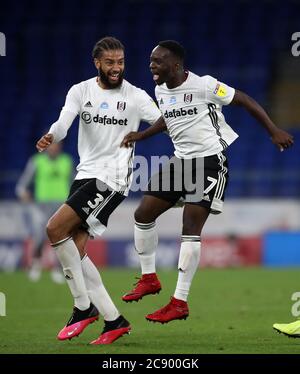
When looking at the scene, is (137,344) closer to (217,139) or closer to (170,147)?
(217,139)

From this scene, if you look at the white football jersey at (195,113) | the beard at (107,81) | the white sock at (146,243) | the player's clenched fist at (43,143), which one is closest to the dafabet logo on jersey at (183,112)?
the white football jersey at (195,113)

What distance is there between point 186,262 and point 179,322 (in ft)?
6.43

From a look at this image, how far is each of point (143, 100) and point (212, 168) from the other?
0.86 metres

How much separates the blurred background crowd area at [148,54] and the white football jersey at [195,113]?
12730mm

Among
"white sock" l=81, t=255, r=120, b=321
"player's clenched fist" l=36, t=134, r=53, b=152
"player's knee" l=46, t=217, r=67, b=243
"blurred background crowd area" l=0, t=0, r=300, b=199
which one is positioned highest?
"blurred background crowd area" l=0, t=0, r=300, b=199

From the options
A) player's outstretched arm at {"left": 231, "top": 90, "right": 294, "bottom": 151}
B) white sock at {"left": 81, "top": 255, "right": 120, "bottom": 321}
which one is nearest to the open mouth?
player's outstretched arm at {"left": 231, "top": 90, "right": 294, "bottom": 151}

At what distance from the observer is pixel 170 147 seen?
69.7 ft

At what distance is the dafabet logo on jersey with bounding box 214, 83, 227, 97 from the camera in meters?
8.16

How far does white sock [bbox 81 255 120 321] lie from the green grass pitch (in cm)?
27

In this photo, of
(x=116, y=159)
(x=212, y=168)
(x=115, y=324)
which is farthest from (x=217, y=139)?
(x=115, y=324)

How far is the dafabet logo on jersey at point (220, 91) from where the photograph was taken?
26.8ft

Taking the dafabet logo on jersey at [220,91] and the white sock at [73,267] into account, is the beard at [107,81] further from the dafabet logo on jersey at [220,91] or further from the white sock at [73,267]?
the white sock at [73,267]

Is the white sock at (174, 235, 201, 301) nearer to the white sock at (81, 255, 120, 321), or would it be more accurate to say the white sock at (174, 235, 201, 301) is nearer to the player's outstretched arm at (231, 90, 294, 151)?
the white sock at (81, 255, 120, 321)
